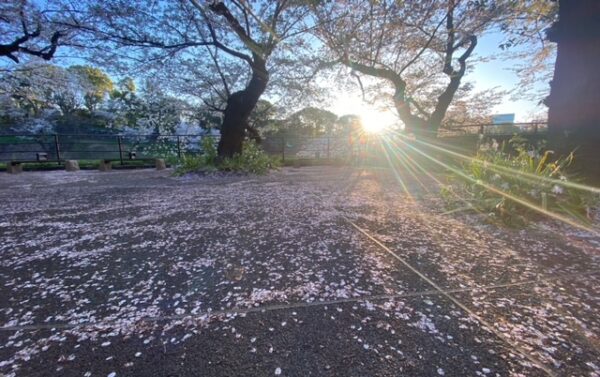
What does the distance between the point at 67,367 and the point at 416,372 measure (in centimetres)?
95

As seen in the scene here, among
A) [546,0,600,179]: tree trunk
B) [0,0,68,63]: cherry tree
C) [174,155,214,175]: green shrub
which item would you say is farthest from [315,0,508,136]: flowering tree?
[0,0,68,63]: cherry tree

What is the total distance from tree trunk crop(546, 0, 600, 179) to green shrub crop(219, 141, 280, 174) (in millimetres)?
4244

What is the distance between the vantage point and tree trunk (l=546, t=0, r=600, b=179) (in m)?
2.13

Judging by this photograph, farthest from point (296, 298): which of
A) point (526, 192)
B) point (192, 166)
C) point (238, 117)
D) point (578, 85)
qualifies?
point (238, 117)

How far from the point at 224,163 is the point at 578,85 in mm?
4868

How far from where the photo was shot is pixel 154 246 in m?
1.52

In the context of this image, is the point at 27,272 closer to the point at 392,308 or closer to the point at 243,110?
the point at 392,308

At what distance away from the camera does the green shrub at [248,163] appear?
4.99 m

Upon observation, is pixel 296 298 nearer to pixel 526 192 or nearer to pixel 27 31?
pixel 526 192

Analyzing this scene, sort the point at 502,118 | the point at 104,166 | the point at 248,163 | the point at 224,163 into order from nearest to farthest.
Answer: the point at 224,163 < the point at 248,163 < the point at 104,166 < the point at 502,118

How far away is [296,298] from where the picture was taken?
1.01m

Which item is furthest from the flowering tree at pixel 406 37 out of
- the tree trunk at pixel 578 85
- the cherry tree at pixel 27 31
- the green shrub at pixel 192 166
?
the cherry tree at pixel 27 31

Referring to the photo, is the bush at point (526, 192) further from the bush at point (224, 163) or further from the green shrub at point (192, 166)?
the green shrub at point (192, 166)

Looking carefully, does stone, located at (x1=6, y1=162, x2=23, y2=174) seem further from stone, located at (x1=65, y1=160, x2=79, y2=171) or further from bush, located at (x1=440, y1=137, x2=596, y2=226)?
bush, located at (x1=440, y1=137, x2=596, y2=226)
